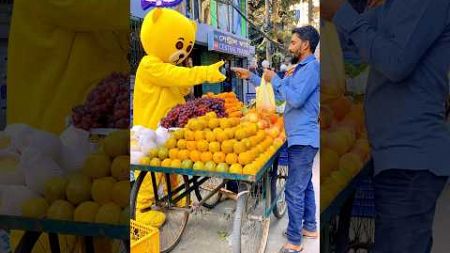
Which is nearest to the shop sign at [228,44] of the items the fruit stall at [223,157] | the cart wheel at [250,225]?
the fruit stall at [223,157]

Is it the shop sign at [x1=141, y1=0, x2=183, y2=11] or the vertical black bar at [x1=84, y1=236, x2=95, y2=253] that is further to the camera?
the vertical black bar at [x1=84, y1=236, x2=95, y2=253]

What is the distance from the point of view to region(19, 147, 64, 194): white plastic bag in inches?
66.6

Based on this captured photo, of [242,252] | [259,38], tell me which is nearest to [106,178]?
[242,252]

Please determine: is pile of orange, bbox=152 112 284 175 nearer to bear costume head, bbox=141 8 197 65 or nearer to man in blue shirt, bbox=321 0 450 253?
bear costume head, bbox=141 8 197 65

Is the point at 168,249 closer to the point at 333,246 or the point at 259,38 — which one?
the point at 333,246

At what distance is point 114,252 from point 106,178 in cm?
30

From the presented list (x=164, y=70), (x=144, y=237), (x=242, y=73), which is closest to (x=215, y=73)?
(x=242, y=73)

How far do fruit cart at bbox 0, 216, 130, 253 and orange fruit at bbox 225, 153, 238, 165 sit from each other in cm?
41

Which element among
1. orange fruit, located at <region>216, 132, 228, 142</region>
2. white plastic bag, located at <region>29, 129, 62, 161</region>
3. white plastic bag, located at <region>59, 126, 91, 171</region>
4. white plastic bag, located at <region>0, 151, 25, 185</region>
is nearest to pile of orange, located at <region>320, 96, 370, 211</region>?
orange fruit, located at <region>216, 132, 228, 142</region>

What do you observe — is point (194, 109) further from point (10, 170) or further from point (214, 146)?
point (10, 170)

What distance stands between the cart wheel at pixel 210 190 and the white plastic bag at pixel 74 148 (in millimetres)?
412

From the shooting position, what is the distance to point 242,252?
1.81 metres

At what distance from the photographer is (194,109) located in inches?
69.2

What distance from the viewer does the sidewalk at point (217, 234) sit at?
70.1 inches
